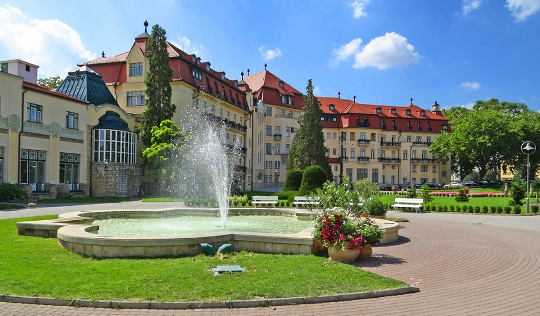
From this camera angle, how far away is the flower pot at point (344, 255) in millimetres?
10023

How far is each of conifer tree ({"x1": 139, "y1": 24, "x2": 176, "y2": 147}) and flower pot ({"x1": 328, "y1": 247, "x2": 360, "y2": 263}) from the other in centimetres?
3640

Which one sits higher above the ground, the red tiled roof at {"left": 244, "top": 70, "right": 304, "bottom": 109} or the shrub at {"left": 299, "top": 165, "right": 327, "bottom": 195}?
the red tiled roof at {"left": 244, "top": 70, "right": 304, "bottom": 109}

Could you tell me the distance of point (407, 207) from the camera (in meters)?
29.4

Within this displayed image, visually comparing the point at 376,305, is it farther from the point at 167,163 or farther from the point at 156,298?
the point at 167,163

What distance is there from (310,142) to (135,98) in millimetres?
20716

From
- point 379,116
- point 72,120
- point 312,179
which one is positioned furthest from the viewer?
point 379,116

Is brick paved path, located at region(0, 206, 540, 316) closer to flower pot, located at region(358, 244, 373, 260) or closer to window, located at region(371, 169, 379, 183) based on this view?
flower pot, located at region(358, 244, 373, 260)

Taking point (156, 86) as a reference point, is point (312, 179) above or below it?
below

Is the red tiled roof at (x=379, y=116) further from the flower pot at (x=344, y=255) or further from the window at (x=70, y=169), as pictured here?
the flower pot at (x=344, y=255)

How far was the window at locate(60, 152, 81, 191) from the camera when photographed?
39719mm

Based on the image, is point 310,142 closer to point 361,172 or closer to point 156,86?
point 156,86

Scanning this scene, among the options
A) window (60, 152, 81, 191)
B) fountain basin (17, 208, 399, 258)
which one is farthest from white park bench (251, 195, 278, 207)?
window (60, 152, 81, 191)

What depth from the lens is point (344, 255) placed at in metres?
10.0

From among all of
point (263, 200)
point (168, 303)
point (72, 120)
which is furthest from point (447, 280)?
point (72, 120)
